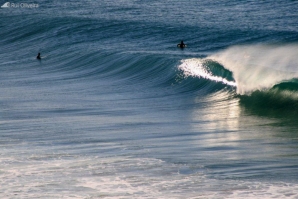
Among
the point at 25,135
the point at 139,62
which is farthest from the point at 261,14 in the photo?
the point at 25,135

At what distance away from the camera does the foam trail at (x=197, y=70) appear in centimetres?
2171

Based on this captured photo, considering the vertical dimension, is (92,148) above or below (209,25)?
below

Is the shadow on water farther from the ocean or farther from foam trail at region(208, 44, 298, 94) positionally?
foam trail at region(208, 44, 298, 94)

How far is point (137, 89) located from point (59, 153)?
9.76m

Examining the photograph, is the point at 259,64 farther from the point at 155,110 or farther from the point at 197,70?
the point at 155,110

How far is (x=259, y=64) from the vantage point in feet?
76.3

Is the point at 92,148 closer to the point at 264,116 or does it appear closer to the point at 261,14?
the point at 264,116

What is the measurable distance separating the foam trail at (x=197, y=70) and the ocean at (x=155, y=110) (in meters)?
0.06

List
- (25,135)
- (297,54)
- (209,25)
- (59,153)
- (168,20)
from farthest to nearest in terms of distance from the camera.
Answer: (168,20), (209,25), (297,54), (25,135), (59,153)

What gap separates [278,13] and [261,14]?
87 centimetres

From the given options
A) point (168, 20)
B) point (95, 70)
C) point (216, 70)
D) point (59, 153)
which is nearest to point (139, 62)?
point (95, 70)

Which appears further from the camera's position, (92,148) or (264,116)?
(264,116)

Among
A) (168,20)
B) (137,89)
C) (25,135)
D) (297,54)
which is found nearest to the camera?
(25,135)

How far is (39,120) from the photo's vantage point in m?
16.4
